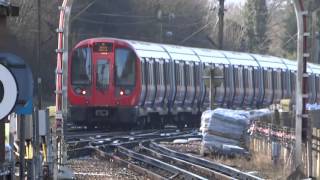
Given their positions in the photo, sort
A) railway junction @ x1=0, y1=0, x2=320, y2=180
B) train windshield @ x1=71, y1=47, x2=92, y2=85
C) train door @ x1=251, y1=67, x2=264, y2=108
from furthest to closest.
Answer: train door @ x1=251, y1=67, x2=264, y2=108 < train windshield @ x1=71, y1=47, x2=92, y2=85 < railway junction @ x1=0, y1=0, x2=320, y2=180

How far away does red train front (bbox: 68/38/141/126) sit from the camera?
1045 inches

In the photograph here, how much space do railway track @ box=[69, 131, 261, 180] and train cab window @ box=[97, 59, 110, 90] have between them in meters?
4.70

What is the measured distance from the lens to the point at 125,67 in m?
26.7

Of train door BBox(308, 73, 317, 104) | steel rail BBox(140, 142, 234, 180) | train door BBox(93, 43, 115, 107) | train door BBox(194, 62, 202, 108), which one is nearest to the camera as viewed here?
steel rail BBox(140, 142, 234, 180)

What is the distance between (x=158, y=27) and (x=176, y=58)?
34.0 metres

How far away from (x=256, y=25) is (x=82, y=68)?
165 feet

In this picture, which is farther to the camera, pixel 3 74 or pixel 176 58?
pixel 176 58

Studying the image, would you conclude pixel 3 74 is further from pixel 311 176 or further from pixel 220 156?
pixel 220 156

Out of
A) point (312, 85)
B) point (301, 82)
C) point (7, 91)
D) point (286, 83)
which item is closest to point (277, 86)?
point (286, 83)

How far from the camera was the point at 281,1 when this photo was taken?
7925 centimetres

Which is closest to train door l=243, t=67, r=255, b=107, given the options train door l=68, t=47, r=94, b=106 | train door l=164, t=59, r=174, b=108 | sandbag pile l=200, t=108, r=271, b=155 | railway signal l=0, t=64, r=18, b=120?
train door l=164, t=59, r=174, b=108

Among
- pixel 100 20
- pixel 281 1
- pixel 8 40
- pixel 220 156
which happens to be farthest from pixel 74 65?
pixel 281 1

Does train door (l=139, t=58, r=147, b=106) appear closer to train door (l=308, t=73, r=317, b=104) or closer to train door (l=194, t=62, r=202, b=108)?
train door (l=194, t=62, r=202, b=108)

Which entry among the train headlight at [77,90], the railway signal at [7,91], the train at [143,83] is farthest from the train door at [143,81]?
the railway signal at [7,91]
